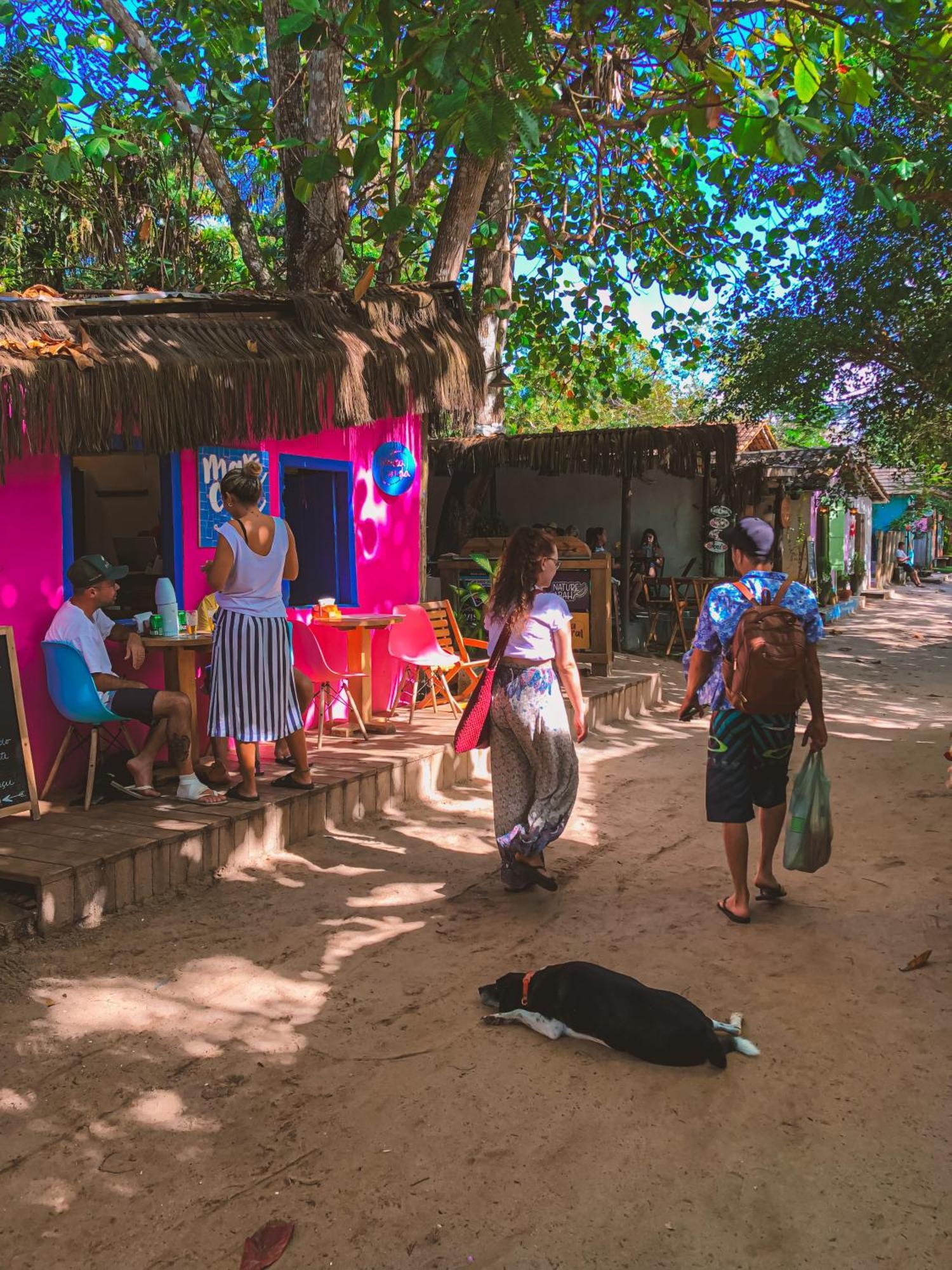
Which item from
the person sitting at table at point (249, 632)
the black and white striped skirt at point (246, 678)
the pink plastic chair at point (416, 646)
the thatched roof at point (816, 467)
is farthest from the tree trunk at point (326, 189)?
the thatched roof at point (816, 467)

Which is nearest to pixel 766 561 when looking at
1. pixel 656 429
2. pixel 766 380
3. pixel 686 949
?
pixel 686 949

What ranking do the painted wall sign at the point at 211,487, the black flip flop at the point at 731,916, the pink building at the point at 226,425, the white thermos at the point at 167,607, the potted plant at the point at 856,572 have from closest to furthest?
the black flip flop at the point at 731,916 → the pink building at the point at 226,425 → the white thermos at the point at 167,607 → the painted wall sign at the point at 211,487 → the potted plant at the point at 856,572

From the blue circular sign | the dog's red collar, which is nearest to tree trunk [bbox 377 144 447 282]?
the blue circular sign

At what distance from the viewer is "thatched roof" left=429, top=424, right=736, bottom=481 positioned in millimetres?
11727

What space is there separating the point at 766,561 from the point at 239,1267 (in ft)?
10.5

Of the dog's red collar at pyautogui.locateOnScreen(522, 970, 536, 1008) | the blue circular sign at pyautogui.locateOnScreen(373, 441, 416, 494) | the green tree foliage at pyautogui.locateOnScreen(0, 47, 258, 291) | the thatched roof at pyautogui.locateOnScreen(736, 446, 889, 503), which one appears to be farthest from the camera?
the thatched roof at pyautogui.locateOnScreen(736, 446, 889, 503)

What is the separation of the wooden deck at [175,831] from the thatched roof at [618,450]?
5.98m

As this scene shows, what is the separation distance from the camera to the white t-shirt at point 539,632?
15.1 ft

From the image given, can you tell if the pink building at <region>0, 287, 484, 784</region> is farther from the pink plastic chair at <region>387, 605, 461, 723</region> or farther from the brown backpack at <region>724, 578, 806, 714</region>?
the brown backpack at <region>724, 578, 806, 714</region>

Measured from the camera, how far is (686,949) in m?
4.04

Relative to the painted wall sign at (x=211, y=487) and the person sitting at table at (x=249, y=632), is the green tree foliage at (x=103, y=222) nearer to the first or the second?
the painted wall sign at (x=211, y=487)

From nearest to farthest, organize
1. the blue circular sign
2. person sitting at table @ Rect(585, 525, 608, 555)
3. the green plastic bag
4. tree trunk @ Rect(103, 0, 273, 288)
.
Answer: the green plastic bag, the blue circular sign, tree trunk @ Rect(103, 0, 273, 288), person sitting at table @ Rect(585, 525, 608, 555)

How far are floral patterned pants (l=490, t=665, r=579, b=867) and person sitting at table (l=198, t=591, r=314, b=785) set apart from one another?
4.79 ft

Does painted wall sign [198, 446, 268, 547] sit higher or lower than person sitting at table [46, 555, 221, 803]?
higher
